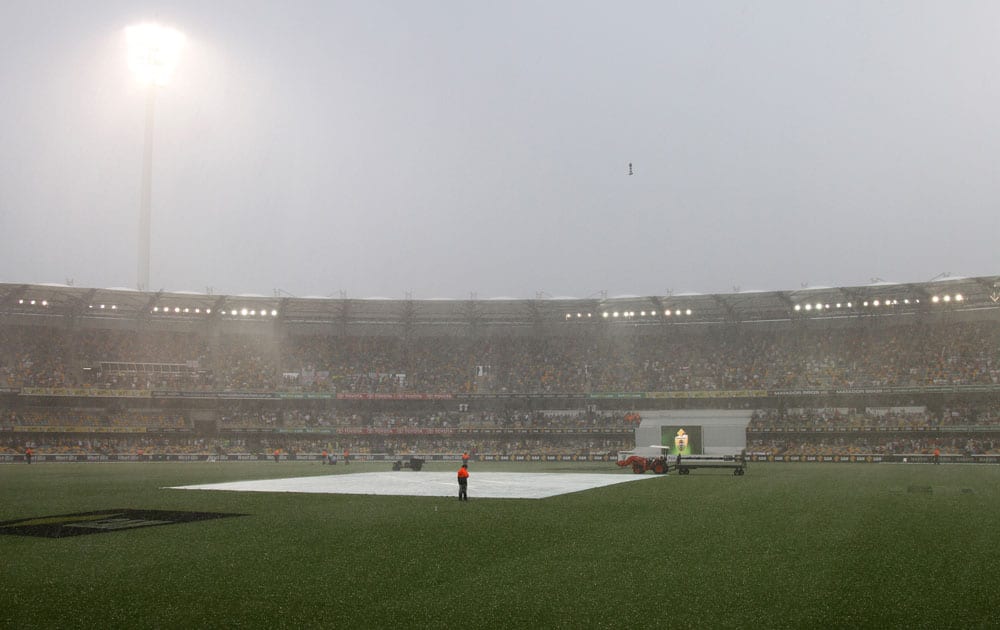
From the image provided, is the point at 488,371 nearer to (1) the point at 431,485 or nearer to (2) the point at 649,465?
(2) the point at 649,465

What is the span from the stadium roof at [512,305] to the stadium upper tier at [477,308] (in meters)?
0.09

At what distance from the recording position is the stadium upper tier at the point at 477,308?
68188 millimetres

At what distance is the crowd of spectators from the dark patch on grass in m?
51.8

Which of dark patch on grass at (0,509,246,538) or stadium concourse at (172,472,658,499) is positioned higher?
dark patch on grass at (0,509,246,538)

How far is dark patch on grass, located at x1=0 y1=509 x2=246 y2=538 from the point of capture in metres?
18.2

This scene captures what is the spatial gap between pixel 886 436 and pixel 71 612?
65.1 metres

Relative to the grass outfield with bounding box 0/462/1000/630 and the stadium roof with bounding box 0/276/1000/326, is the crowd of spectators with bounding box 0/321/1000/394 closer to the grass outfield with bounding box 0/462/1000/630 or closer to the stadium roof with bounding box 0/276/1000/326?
the stadium roof with bounding box 0/276/1000/326

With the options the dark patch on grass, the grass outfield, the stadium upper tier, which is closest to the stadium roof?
the stadium upper tier

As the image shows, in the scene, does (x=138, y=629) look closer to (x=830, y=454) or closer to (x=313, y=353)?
(x=830, y=454)

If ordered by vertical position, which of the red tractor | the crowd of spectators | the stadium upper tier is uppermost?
the stadium upper tier

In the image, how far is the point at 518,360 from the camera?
7900cm

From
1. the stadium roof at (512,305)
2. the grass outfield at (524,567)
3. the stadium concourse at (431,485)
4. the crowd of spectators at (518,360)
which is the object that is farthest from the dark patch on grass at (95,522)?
the stadium roof at (512,305)

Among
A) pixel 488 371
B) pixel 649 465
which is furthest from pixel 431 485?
pixel 488 371

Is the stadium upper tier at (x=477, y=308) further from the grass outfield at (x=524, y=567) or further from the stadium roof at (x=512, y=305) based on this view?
the grass outfield at (x=524, y=567)
